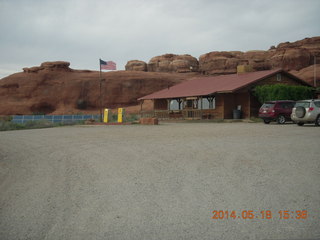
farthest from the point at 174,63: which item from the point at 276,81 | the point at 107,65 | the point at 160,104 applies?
the point at 107,65

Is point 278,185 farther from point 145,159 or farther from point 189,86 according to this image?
point 189,86

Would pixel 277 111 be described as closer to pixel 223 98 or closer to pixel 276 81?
pixel 223 98

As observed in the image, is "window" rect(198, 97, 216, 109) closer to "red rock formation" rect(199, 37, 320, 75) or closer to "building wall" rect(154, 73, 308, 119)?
"building wall" rect(154, 73, 308, 119)

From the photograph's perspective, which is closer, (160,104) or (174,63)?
(160,104)

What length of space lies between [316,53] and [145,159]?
81365mm

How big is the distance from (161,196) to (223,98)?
27672mm

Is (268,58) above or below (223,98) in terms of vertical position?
above

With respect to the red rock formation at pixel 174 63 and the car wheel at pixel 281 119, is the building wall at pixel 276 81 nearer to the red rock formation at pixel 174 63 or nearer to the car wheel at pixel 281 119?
the car wheel at pixel 281 119

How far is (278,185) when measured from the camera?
577 centimetres
